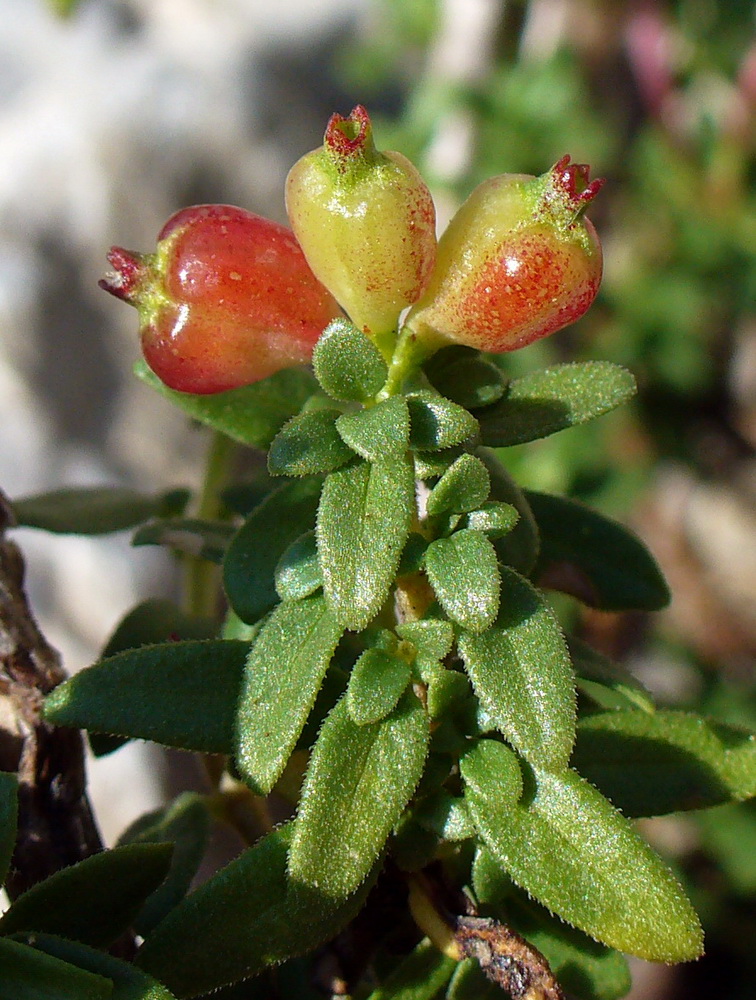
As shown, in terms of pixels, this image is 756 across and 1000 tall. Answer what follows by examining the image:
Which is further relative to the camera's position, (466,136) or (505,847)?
(466,136)

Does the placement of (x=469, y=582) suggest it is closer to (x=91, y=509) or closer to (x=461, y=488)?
(x=461, y=488)

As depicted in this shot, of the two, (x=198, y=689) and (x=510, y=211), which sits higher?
(x=510, y=211)

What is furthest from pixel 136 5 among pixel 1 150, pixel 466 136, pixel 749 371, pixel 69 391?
pixel 749 371

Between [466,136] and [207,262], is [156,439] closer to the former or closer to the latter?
[466,136]

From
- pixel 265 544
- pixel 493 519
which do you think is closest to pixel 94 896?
pixel 265 544

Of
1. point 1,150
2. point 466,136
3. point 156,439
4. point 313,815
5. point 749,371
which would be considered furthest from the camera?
point 749,371

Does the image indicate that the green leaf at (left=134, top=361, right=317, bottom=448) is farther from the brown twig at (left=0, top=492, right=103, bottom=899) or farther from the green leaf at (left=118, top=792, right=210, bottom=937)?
the green leaf at (left=118, top=792, right=210, bottom=937)
